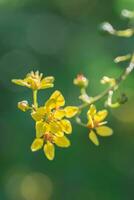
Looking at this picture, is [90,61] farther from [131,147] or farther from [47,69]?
[131,147]

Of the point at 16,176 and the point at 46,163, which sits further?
the point at 16,176

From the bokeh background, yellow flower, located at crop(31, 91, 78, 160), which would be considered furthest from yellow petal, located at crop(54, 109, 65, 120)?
the bokeh background

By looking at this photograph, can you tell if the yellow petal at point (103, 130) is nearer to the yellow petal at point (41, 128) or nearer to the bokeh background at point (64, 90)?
the yellow petal at point (41, 128)

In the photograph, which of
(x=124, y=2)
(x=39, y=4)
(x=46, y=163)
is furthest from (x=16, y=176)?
(x=124, y=2)

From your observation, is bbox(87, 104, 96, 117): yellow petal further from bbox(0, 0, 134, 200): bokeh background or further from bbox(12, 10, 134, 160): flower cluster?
bbox(0, 0, 134, 200): bokeh background

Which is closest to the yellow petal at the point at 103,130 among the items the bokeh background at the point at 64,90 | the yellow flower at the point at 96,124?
the yellow flower at the point at 96,124

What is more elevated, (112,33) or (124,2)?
(124,2)

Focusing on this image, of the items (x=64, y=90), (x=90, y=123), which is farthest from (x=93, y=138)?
(x=64, y=90)

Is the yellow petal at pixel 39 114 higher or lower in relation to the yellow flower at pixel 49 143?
higher
